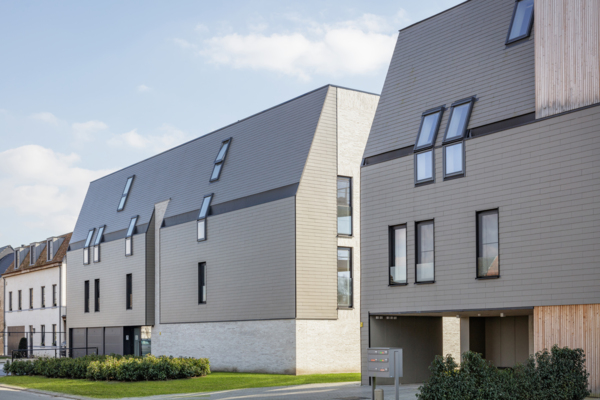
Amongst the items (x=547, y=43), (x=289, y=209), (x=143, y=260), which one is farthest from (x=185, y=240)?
(x=547, y=43)

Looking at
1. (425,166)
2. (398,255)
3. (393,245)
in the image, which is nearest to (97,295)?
(393,245)

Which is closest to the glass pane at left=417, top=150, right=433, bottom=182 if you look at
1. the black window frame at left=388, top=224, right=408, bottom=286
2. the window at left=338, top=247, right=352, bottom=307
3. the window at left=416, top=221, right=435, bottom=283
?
the window at left=416, top=221, right=435, bottom=283

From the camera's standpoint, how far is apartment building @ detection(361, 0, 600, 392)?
16016 millimetres

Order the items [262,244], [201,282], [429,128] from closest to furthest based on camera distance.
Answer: [429,128], [262,244], [201,282]

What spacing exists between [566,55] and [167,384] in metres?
15.3

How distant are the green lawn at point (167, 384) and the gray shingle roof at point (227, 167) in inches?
305

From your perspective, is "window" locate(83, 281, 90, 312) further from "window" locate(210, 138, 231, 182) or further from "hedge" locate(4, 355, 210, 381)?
"hedge" locate(4, 355, 210, 381)

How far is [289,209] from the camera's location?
1098 inches

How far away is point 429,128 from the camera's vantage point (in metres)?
20.0

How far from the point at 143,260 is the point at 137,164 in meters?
7.08

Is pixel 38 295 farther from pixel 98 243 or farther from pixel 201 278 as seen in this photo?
pixel 201 278

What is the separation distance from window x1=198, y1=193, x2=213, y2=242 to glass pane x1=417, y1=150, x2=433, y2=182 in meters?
15.2

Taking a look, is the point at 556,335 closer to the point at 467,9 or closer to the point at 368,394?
the point at 368,394

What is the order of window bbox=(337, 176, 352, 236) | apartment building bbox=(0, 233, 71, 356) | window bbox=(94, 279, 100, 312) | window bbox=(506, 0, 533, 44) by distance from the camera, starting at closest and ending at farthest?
1. window bbox=(506, 0, 533, 44)
2. window bbox=(337, 176, 352, 236)
3. window bbox=(94, 279, 100, 312)
4. apartment building bbox=(0, 233, 71, 356)
